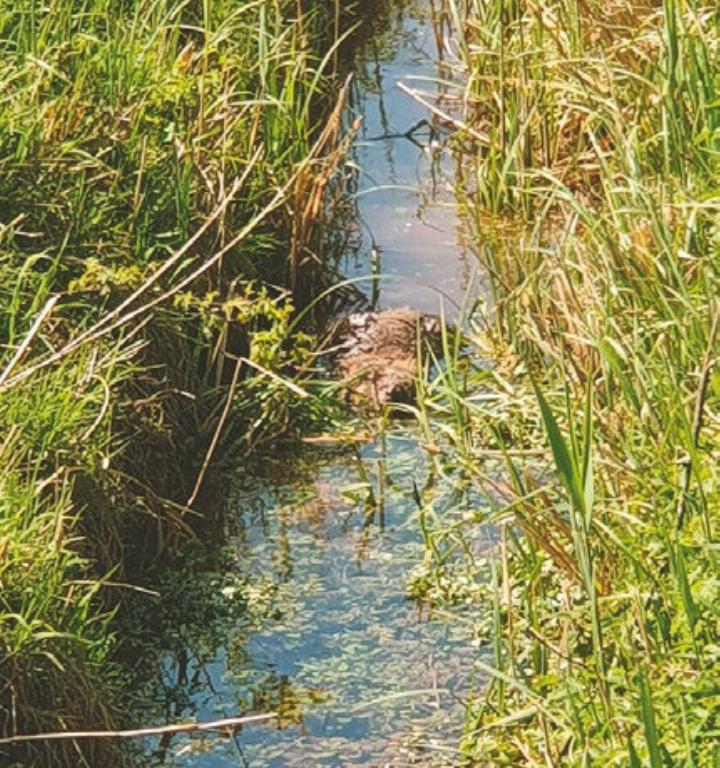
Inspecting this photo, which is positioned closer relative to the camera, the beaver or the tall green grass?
the tall green grass

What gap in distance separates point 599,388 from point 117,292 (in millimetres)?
1195

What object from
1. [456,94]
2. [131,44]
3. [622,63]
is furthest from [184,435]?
[456,94]

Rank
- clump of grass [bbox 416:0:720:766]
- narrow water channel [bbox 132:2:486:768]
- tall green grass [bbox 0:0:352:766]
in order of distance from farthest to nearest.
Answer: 1. narrow water channel [bbox 132:2:486:768]
2. tall green grass [bbox 0:0:352:766]
3. clump of grass [bbox 416:0:720:766]

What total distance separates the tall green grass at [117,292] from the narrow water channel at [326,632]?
0.56 ft

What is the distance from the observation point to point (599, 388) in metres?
4.54

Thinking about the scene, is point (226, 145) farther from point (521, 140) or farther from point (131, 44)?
point (521, 140)

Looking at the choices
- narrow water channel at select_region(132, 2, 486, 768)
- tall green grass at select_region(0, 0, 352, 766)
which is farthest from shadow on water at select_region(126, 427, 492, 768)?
tall green grass at select_region(0, 0, 352, 766)

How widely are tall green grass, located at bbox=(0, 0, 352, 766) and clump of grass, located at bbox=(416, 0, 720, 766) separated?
626 millimetres

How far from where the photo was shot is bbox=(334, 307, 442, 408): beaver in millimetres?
5371

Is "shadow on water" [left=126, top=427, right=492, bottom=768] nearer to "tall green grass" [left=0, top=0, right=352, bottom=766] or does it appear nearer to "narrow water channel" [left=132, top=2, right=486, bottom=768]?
"narrow water channel" [left=132, top=2, right=486, bottom=768]

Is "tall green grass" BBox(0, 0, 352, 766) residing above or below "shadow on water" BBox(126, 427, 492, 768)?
above

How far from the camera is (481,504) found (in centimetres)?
483

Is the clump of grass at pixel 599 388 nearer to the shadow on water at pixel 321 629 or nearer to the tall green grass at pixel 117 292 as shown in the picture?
the shadow on water at pixel 321 629

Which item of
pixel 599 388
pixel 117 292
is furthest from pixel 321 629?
pixel 117 292
